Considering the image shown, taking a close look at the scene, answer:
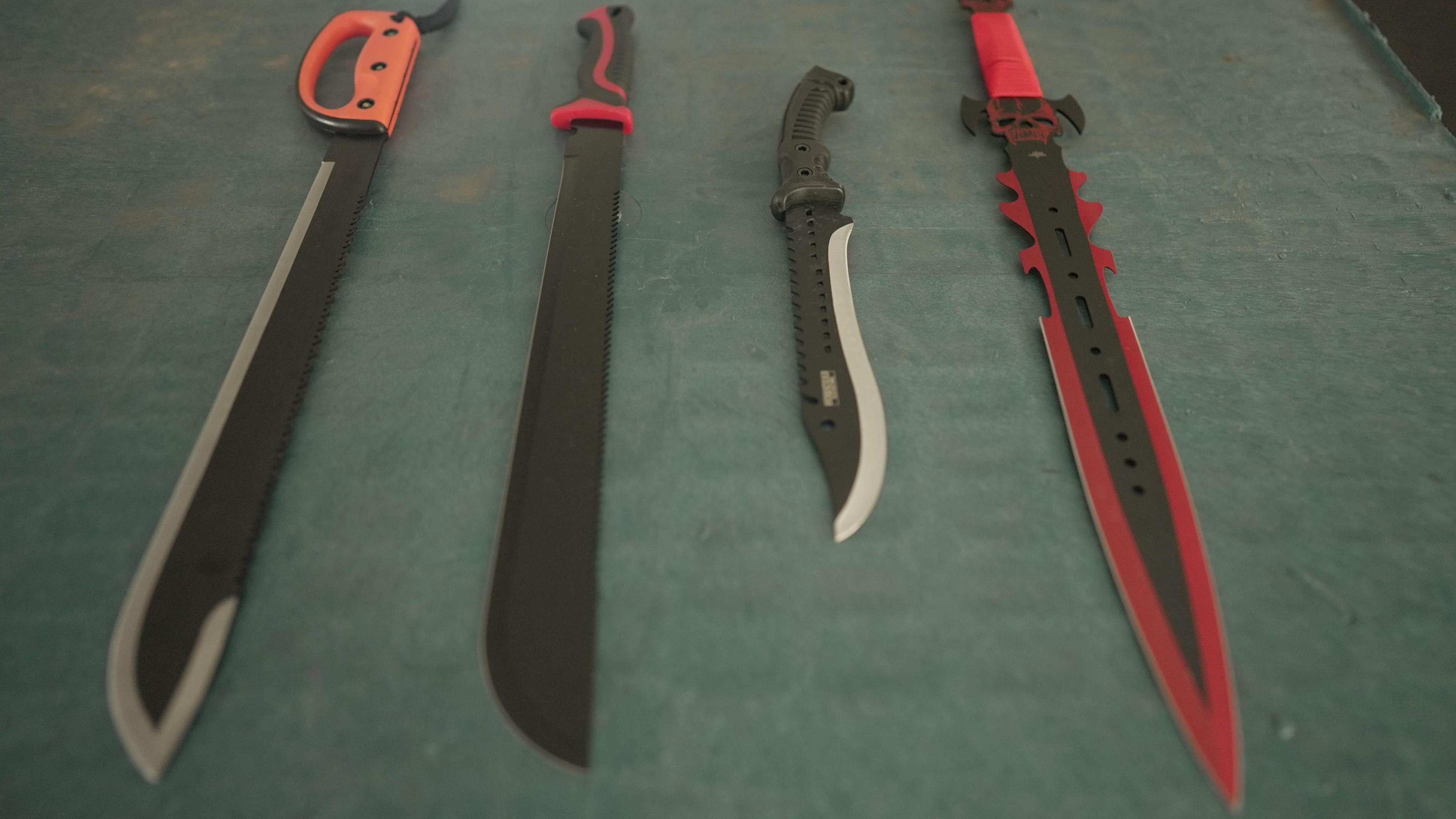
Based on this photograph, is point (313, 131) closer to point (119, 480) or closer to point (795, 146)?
point (119, 480)

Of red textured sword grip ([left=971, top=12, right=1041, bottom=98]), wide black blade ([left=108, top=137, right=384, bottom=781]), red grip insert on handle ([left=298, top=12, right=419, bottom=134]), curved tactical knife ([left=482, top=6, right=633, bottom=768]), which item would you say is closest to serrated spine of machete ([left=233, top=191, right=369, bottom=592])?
wide black blade ([left=108, top=137, right=384, bottom=781])

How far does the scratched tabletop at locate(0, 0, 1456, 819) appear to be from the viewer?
966 mm

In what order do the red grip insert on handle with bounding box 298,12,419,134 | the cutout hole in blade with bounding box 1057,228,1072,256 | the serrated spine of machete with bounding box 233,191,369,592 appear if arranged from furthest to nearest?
the red grip insert on handle with bounding box 298,12,419,134 < the cutout hole in blade with bounding box 1057,228,1072,256 < the serrated spine of machete with bounding box 233,191,369,592

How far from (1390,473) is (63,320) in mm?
2114

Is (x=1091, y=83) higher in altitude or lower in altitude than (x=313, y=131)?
higher

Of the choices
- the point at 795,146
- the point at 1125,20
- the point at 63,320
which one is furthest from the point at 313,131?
the point at 1125,20

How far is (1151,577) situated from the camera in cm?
106

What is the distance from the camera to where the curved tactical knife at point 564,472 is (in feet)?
3.22

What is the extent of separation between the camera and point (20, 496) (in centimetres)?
116

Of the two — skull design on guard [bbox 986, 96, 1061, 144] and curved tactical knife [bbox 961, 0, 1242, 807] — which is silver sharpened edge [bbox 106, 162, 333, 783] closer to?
curved tactical knife [bbox 961, 0, 1242, 807]

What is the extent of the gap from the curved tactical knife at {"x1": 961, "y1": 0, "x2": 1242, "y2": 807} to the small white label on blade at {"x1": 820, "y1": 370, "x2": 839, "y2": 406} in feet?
1.15

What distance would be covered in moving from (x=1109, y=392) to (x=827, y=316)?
46 centimetres

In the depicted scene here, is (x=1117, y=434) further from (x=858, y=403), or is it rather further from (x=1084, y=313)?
(x=858, y=403)

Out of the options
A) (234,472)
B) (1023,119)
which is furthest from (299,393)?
(1023,119)
